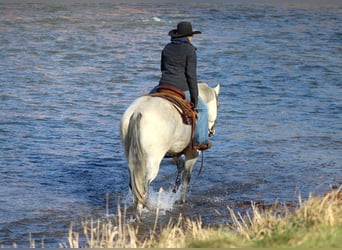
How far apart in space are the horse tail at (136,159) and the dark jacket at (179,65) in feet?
3.62

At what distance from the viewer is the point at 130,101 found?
66.0 ft

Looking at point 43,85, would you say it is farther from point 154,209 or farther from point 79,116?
point 154,209

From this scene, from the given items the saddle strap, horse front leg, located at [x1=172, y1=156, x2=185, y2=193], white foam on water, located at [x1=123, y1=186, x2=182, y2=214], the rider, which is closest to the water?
white foam on water, located at [x1=123, y1=186, x2=182, y2=214]

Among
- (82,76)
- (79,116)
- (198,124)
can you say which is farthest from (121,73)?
(198,124)

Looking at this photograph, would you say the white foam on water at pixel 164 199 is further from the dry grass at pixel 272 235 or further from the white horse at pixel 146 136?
the dry grass at pixel 272 235

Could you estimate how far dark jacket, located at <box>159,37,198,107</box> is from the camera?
1091 centimetres

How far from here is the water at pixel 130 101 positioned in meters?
11.9

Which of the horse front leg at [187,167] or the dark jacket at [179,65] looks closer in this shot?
the dark jacket at [179,65]

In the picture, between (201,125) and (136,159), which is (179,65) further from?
(136,159)

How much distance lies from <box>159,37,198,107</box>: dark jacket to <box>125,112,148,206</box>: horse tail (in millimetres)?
1105

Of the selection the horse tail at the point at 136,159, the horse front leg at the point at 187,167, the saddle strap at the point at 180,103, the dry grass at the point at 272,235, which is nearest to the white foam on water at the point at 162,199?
the horse front leg at the point at 187,167

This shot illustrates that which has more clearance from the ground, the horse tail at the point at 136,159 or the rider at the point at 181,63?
the rider at the point at 181,63

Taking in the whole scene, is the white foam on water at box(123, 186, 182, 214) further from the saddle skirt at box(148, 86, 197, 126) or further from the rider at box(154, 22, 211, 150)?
the rider at box(154, 22, 211, 150)

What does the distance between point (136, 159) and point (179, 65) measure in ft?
4.76
